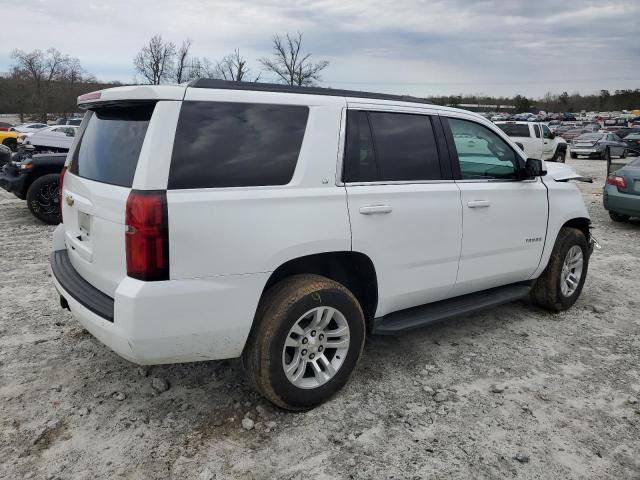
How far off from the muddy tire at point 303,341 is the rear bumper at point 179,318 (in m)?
0.12

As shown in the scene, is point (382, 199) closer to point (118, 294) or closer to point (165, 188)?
point (165, 188)

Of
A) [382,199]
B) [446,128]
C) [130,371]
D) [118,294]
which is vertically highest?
[446,128]

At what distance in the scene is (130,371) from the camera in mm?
3523

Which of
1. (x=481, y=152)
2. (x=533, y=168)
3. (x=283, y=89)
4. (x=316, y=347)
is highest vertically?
(x=283, y=89)

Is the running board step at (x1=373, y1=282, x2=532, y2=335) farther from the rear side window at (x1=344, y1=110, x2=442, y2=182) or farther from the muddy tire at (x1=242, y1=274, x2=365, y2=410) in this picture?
the rear side window at (x1=344, y1=110, x2=442, y2=182)

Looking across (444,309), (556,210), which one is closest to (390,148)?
(444,309)

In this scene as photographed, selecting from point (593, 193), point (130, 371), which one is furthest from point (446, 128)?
point (593, 193)

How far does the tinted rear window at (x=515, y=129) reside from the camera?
20.8 meters

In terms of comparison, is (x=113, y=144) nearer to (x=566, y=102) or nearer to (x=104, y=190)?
(x=104, y=190)

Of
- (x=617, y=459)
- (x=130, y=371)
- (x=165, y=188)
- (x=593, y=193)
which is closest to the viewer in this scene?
(x=165, y=188)

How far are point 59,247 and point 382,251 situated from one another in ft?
7.42

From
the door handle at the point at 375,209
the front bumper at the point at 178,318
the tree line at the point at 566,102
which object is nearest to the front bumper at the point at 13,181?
the front bumper at the point at 178,318

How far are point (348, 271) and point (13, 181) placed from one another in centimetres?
741

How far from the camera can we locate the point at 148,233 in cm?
240
